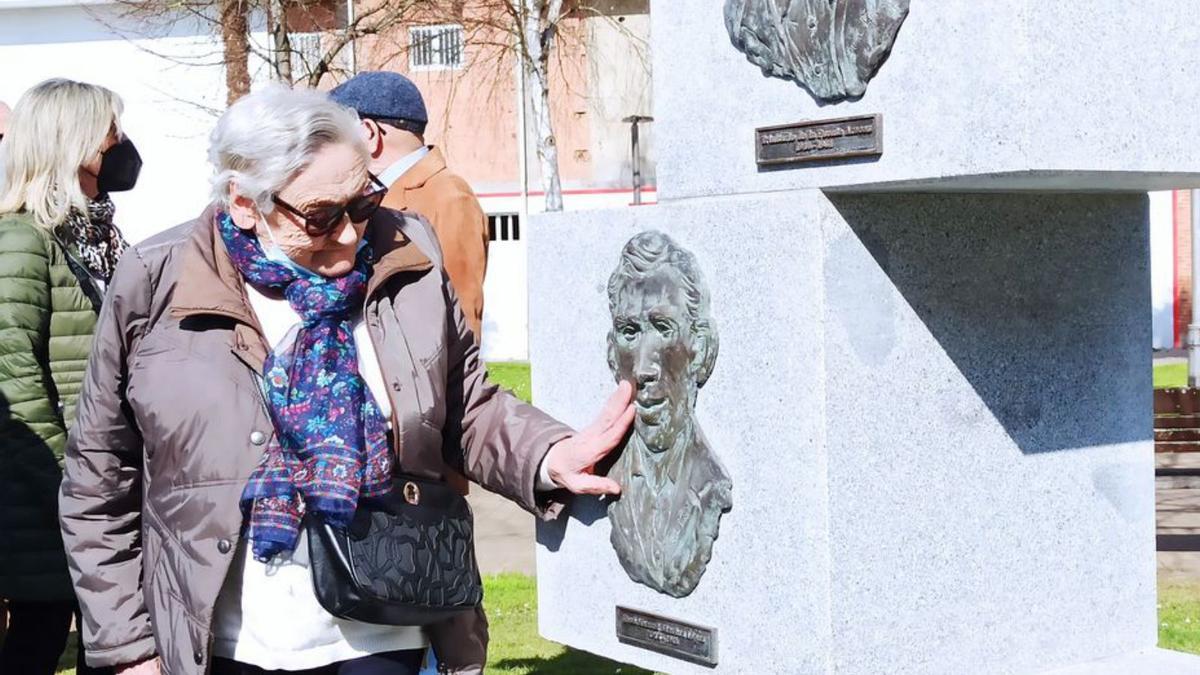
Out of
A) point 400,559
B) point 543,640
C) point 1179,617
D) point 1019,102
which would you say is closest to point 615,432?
point 400,559

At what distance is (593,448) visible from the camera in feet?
11.8

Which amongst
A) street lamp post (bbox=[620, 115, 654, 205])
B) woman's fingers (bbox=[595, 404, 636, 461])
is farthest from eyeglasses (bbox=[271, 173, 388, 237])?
street lamp post (bbox=[620, 115, 654, 205])

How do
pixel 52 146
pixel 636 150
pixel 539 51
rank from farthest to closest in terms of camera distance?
pixel 636 150 < pixel 539 51 < pixel 52 146

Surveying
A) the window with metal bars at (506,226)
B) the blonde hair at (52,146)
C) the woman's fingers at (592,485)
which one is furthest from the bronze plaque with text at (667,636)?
the window with metal bars at (506,226)

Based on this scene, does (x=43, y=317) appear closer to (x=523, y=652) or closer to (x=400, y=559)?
(x=400, y=559)

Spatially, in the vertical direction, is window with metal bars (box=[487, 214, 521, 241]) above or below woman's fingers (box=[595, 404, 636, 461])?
above

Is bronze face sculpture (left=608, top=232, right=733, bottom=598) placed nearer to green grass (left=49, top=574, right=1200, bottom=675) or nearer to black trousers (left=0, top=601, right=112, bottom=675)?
black trousers (left=0, top=601, right=112, bottom=675)

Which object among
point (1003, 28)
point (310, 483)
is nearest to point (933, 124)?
point (1003, 28)

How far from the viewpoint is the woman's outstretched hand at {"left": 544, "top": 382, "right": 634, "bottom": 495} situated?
3568 mm

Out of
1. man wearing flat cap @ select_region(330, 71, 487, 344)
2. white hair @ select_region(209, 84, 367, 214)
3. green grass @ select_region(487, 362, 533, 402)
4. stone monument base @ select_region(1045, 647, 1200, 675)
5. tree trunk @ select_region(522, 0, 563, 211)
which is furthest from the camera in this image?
tree trunk @ select_region(522, 0, 563, 211)

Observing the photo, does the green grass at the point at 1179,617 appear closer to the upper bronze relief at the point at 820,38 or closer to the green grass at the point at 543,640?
the green grass at the point at 543,640

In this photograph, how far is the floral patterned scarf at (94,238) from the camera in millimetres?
4496

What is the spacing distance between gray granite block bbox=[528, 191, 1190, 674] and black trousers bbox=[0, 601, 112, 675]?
163 centimetres

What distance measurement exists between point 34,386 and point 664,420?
188 centimetres
